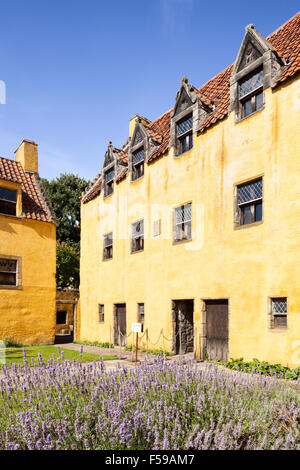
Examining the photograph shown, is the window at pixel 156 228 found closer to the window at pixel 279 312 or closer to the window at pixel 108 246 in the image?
the window at pixel 108 246

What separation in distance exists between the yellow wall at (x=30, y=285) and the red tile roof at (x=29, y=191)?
45 cm

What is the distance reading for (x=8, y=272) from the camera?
18.2m

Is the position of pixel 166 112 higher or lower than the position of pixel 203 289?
higher

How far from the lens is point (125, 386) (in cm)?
509

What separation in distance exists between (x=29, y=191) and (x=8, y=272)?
4.80m

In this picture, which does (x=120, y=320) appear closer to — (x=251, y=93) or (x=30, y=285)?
(x=30, y=285)

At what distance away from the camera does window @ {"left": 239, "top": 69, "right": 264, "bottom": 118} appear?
11.4 meters

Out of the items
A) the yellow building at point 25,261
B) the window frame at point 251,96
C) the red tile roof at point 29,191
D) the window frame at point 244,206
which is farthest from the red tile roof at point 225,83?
the yellow building at point 25,261

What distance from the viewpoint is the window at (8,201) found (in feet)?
60.5

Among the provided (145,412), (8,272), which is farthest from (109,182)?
(145,412)

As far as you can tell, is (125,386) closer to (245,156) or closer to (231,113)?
(245,156)

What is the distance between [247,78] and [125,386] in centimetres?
1045

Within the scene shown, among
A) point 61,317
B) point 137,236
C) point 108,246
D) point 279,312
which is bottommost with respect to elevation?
point 61,317
